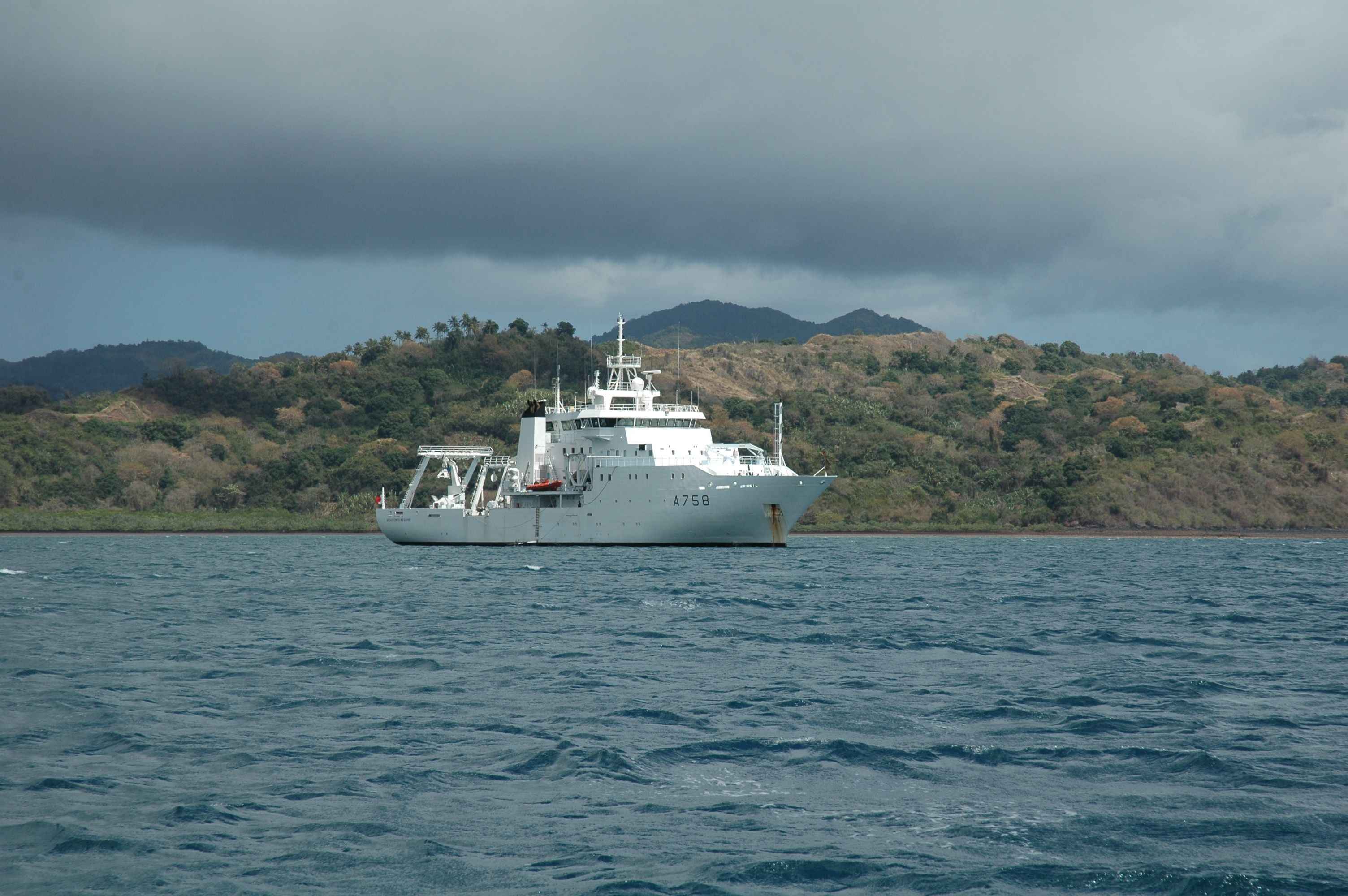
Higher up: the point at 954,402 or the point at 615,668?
the point at 954,402

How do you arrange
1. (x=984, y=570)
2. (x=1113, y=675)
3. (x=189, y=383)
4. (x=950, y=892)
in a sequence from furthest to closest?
(x=189, y=383) → (x=984, y=570) → (x=1113, y=675) → (x=950, y=892)

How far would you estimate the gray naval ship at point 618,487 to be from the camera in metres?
57.3

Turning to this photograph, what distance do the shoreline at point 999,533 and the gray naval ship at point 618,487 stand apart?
2183 cm

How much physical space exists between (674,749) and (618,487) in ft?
148

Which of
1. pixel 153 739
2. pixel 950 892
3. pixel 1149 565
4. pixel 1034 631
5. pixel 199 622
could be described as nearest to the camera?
pixel 950 892

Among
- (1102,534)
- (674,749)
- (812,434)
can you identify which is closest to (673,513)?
(1102,534)

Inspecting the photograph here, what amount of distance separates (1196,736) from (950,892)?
254 inches

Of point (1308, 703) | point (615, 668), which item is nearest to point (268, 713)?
point (615, 668)

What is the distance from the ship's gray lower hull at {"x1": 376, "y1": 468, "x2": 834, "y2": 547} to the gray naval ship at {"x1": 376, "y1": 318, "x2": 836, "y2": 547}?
0.05 metres

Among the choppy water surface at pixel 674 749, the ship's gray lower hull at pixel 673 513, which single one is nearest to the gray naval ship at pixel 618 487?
the ship's gray lower hull at pixel 673 513

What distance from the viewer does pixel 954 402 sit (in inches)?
5226

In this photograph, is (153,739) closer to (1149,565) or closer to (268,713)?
(268,713)

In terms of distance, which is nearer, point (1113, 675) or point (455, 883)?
point (455, 883)

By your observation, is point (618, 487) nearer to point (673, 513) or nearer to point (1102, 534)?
point (673, 513)
